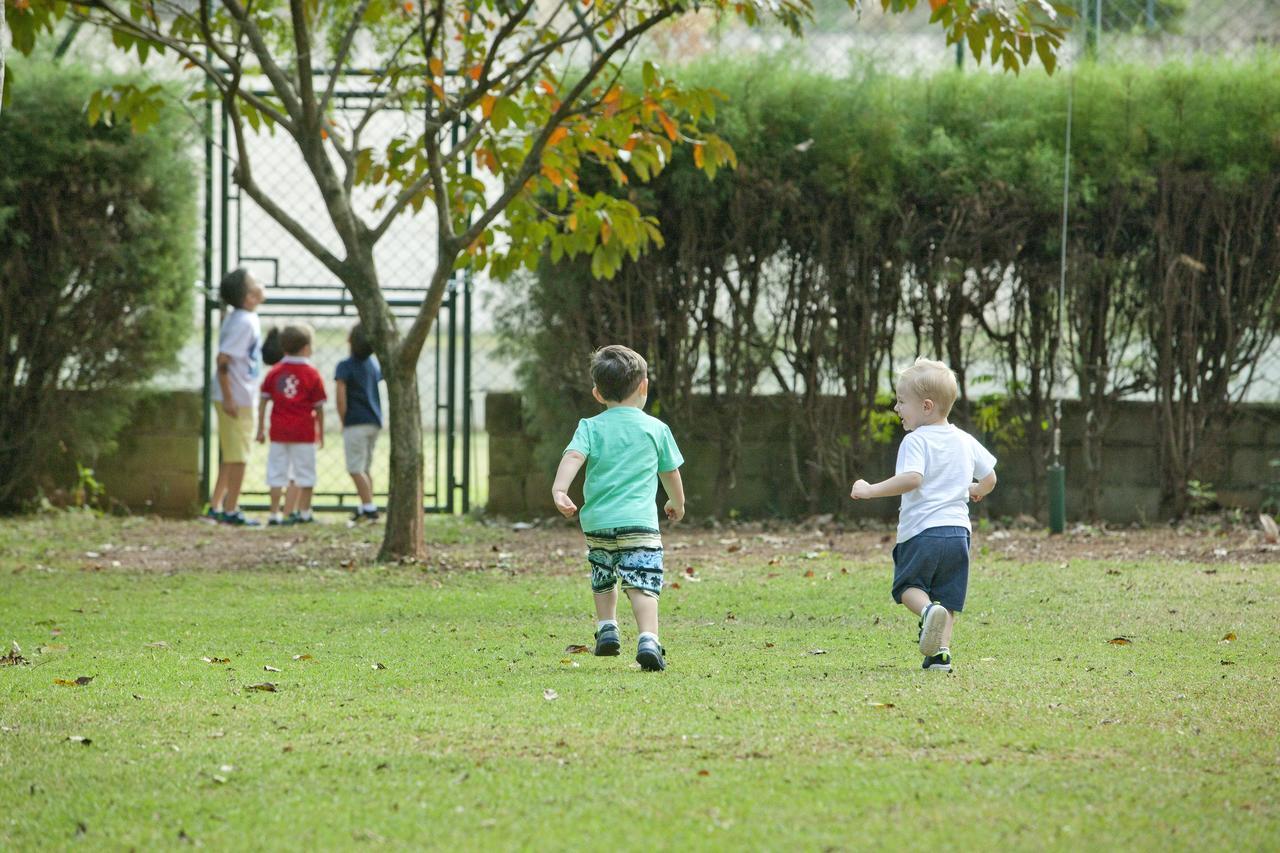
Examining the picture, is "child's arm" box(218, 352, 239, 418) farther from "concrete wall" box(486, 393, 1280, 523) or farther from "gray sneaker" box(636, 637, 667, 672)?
"gray sneaker" box(636, 637, 667, 672)

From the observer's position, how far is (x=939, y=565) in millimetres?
5117

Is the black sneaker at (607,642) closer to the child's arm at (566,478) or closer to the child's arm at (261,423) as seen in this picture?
the child's arm at (566,478)

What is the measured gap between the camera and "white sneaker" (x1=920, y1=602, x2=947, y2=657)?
4898 mm

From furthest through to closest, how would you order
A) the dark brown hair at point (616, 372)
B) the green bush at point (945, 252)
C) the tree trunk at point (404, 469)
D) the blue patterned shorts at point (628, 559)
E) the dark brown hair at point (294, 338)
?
the dark brown hair at point (294, 338)
the green bush at point (945, 252)
the tree trunk at point (404, 469)
the dark brown hair at point (616, 372)
the blue patterned shorts at point (628, 559)

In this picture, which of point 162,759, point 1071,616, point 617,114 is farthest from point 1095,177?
point 162,759

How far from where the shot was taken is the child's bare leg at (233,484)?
10.5m

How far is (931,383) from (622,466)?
3.69 ft

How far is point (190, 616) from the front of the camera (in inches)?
252

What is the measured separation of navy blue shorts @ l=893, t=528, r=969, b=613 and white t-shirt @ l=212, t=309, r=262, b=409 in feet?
20.9

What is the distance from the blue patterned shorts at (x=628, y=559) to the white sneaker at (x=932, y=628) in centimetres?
92

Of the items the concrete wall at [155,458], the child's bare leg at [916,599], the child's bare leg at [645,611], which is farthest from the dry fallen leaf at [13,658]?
the concrete wall at [155,458]

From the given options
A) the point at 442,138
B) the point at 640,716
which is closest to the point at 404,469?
the point at 442,138

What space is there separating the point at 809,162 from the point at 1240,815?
23.1 feet

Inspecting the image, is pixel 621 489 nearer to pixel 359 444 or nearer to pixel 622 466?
pixel 622 466
